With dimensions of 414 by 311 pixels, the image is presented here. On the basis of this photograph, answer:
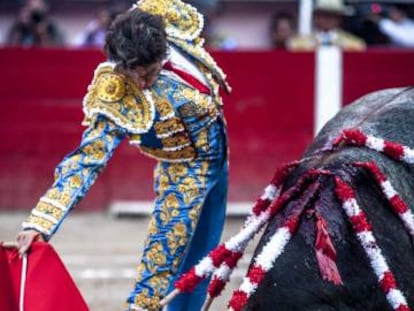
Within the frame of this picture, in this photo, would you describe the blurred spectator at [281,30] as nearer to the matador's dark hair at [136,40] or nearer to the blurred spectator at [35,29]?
the blurred spectator at [35,29]

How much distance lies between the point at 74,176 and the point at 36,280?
0.40 metres

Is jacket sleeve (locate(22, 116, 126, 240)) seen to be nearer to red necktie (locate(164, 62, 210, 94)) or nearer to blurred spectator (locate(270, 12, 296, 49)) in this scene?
red necktie (locate(164, 62, 210, 94))

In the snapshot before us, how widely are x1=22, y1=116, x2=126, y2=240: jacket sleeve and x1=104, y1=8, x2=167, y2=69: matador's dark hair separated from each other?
0.22 meters

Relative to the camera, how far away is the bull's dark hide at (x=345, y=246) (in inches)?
124

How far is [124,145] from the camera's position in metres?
8.58

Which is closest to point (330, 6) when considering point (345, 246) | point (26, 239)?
point (26, 239)

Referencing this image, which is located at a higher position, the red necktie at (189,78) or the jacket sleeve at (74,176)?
the red necktie at (189,78)

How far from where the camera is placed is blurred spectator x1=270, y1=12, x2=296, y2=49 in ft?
32.0

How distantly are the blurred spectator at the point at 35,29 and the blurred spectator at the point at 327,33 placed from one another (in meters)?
1.91

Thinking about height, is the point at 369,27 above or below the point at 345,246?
above

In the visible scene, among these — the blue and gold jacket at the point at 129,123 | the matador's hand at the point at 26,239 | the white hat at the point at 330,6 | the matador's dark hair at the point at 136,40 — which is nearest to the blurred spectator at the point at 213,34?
the white hat at the point at 330,6

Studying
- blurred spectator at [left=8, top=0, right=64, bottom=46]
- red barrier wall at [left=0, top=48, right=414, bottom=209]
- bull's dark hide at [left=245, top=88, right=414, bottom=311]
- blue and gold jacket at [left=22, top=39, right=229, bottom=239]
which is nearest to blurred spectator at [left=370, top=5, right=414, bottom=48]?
red barrier wall at [left=0, top=48, right=414, bottom=209]

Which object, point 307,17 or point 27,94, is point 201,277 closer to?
point 27,94

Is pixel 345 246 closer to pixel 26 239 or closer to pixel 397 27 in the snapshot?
pixel 26 239
